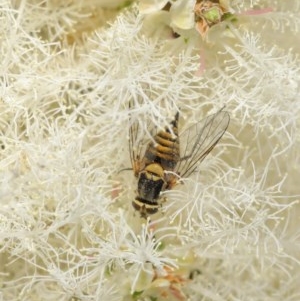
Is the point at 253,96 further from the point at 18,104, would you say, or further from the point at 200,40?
the point at 18,104

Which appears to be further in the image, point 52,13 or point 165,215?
point 52,13

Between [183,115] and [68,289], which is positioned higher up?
[183,115]

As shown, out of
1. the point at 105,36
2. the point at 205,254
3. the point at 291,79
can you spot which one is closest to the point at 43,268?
the point at 205,254
